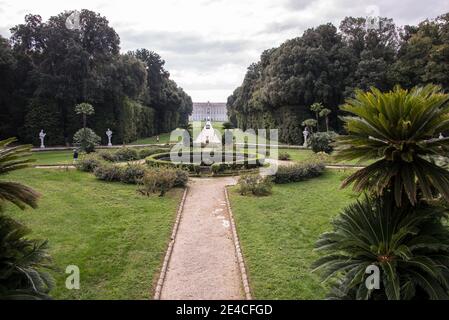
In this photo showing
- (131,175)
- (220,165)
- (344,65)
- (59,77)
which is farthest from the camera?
(344,65)

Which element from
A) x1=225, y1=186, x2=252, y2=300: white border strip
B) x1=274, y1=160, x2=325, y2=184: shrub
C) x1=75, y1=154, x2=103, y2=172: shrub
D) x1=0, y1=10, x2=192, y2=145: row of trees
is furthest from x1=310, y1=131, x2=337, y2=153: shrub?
x1=0, y1=10, x2=192, y2=145: row of trees

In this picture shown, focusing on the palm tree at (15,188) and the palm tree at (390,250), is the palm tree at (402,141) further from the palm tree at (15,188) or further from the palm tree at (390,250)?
the palm tree at (15,188)

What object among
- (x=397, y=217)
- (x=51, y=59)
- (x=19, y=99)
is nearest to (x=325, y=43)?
(x=51, y=59)

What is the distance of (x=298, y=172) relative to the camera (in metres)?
17.8

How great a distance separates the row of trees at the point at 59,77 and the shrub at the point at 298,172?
74.8 feet

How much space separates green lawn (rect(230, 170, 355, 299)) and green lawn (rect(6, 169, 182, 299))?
7.37 ft

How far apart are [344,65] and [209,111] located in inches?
4859

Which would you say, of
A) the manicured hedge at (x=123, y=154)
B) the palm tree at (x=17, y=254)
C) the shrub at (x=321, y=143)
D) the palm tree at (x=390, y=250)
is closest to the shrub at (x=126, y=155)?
the manicured hedge at (x=123, y=154)

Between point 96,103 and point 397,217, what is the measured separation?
36112mm

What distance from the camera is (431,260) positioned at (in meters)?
4.32

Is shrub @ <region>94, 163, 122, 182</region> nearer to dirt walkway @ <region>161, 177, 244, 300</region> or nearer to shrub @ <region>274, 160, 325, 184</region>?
dirt walkway @ <region>161, 177, 244, 300</region>

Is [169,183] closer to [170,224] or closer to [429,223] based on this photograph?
[170,224]

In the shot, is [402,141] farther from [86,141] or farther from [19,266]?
[86,141]

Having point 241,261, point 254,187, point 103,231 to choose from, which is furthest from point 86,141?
point 241,261
